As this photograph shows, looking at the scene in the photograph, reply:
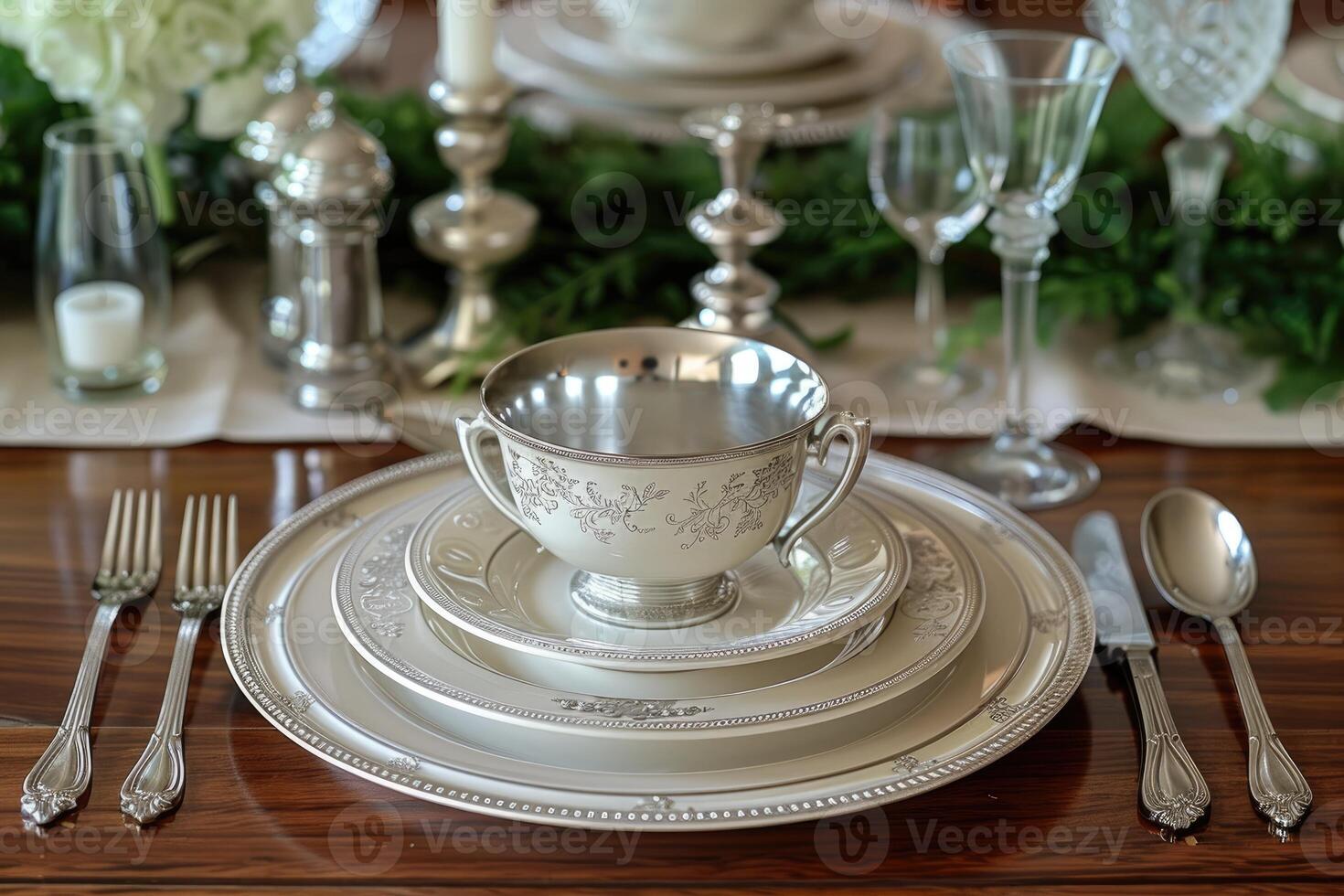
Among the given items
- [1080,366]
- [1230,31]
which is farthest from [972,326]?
[1230,31]

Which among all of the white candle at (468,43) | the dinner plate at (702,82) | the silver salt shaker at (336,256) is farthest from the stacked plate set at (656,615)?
the dinner plate at (702,82)

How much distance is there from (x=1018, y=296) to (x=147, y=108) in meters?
0.54

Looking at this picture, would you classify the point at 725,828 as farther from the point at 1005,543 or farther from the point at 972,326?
the point at 972,326

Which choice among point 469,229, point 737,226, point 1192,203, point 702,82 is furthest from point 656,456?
point 702,82

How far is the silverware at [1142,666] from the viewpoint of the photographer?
0.50m

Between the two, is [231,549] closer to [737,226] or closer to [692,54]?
[737,226]

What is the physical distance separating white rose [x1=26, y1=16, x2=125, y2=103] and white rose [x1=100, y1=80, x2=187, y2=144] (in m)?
0.01

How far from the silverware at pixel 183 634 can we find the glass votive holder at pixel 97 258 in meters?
0.18

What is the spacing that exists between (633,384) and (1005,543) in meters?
0.19

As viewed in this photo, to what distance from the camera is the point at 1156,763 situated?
0.52 m

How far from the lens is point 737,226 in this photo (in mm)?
818

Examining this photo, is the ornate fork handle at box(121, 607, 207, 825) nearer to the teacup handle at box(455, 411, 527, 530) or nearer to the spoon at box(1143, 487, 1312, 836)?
the teacup handle at box(455, 411, 527, 530)

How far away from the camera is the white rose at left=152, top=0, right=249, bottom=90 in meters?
0.86

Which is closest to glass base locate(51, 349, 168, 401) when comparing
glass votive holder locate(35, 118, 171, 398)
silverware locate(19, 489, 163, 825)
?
glass votive holder locate(35, 118, 171, 398)
